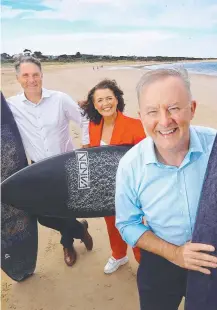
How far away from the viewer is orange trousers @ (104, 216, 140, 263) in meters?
2.51

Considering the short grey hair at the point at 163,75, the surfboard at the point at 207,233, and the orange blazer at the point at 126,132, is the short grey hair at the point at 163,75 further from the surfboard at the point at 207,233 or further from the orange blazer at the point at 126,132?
the orange blazer at the point at 126,132

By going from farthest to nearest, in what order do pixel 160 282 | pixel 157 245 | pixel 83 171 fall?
pixel 83 171 < pixel 160 282 < pixel 157 245

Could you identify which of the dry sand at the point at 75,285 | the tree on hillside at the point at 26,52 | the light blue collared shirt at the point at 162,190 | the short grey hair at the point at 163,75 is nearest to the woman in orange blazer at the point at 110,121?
the dry sand at the point at 75,285

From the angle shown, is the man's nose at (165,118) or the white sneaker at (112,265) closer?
the man's nose at (165,118)

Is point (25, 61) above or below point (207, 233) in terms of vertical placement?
above

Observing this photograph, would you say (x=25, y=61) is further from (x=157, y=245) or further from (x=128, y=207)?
(x=157, y=245)

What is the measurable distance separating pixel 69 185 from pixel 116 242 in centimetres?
57

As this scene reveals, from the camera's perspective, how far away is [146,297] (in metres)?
1.57

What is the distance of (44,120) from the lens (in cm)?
249

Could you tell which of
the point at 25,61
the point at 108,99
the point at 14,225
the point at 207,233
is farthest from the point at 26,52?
the point at 207,233

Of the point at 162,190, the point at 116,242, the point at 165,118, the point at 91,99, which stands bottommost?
the point at 116,242

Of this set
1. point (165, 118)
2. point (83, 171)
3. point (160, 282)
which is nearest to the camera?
point (165, 118)

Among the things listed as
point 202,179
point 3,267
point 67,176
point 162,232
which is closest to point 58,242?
point 3,267

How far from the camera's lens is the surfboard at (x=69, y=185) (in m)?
2.41
